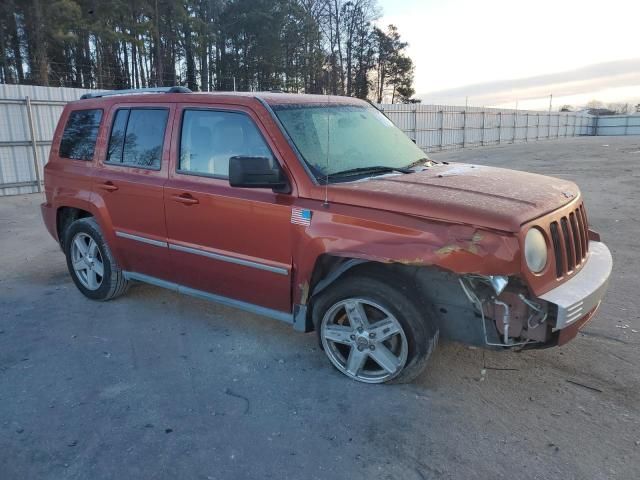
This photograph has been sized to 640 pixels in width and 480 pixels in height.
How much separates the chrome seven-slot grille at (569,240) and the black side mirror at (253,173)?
1781 mm

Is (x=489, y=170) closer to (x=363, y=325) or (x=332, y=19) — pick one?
(x=363, y=325)

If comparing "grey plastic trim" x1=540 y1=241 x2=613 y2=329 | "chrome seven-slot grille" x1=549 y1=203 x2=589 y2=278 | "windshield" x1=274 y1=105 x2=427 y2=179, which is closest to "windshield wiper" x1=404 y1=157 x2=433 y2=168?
"windshield" x1=274 y1=105 x2=427 y2=179

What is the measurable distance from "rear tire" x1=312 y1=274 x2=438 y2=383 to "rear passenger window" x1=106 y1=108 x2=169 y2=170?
2.01 metres

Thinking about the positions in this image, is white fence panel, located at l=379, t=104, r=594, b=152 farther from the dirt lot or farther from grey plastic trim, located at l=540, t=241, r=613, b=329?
grey plastic trim, located at l=540, t=241, r=613, b=329

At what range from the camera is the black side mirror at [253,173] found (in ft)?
10.7

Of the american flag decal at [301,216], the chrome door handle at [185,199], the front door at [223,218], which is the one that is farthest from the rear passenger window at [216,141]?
the american flag decal at [301,216]

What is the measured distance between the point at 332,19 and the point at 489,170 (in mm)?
49682

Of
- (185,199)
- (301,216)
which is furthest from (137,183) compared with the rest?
(301,216)

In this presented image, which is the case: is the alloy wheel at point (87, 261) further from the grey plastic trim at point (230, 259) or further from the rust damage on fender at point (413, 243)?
the rust damage on fender at point (413, 243)

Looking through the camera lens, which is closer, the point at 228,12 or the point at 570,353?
the point at 570,353

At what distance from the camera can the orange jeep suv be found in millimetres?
2951

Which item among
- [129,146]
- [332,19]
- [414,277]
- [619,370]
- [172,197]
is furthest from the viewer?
[332,19]

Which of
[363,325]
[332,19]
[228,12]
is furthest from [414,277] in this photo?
[332,19]

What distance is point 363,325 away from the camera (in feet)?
11.2
